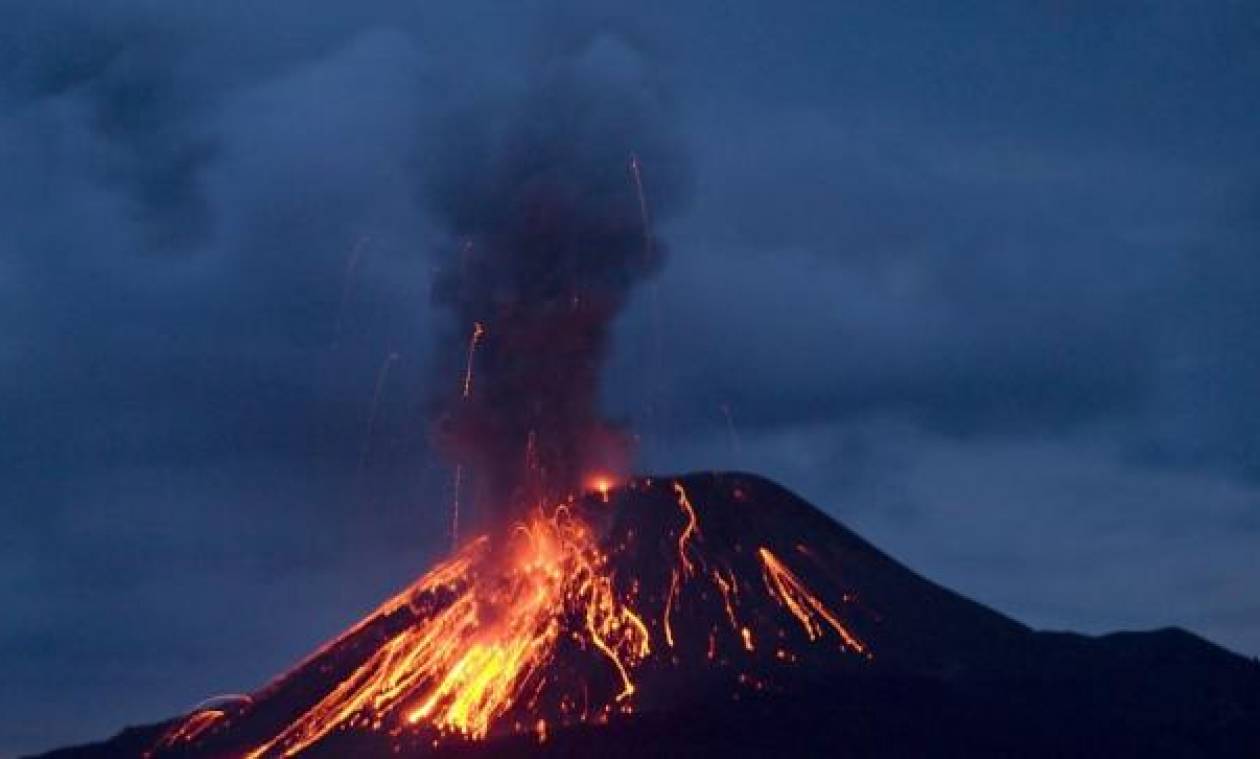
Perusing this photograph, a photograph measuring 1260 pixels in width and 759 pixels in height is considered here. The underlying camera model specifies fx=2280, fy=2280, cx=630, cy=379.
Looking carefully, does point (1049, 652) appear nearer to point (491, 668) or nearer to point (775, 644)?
point (775, 644)

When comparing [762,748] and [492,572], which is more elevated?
[492,572]

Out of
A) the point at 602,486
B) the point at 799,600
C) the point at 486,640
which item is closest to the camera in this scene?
the point at 486,640

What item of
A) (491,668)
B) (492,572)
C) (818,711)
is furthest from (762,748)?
(492,572)

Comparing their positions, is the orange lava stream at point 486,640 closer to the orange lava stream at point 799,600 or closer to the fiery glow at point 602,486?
the fiery glow at point 602,486

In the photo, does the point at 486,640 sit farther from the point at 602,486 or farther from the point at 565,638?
the point at 602,486

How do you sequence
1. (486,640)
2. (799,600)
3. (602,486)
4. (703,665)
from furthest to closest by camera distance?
(602,486) < (799,600) < (486,640) < (703,665)

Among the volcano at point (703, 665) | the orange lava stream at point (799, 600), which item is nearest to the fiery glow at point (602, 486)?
the volcano at point (703, 665)

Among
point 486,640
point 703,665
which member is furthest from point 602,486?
point 703,665
